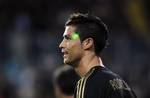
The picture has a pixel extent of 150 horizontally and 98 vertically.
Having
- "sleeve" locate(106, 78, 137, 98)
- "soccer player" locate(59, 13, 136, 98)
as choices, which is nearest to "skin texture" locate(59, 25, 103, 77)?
"soccer player" locate(59, 13, 136, 98)

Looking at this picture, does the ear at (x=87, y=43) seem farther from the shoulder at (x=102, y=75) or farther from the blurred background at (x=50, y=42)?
the blurred background at (x=50, y=42)

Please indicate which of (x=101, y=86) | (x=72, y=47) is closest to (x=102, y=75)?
(x=101, y=86)

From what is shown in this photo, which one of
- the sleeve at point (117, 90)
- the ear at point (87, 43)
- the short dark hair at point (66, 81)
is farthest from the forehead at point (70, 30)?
the short dark hair at point (66, 81)

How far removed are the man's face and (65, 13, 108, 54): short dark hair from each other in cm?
5

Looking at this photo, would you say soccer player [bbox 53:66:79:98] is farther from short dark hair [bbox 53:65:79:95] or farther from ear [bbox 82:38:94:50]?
ear [bbox 82:38:94:50]

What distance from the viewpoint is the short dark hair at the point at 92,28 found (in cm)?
586

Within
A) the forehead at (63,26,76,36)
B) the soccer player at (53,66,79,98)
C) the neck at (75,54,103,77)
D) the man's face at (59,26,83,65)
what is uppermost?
the forehead at (63,26,76,36)

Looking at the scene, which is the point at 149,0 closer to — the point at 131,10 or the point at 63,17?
the point at 131,10

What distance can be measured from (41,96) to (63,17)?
306 centimetres

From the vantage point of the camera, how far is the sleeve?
5379 millimetres

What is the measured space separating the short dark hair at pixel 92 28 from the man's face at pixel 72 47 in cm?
5

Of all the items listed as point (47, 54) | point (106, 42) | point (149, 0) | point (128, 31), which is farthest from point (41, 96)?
point (106, 42)

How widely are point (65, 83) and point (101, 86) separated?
4.64 feet

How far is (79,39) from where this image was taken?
5855 millimetres
